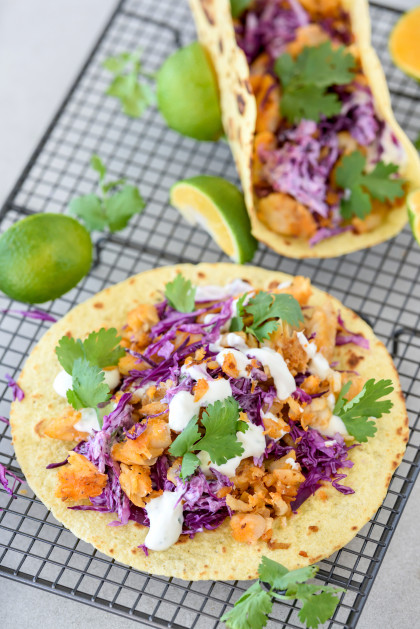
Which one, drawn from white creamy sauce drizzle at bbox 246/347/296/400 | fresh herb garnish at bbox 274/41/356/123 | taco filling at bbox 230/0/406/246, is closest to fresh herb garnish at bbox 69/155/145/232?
taco filling at bbox 230/0/406/246

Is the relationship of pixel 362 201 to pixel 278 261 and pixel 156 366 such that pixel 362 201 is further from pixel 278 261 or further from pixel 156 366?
pixel 156 366

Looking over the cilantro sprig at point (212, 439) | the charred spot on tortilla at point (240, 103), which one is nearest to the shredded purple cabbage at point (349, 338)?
the cilantro sprig at point (212, 439)

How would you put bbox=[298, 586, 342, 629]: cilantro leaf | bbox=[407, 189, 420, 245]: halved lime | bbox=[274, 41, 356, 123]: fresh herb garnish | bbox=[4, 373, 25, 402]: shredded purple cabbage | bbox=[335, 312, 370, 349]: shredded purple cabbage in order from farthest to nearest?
bbox=[274, 41, 356, 123]: fresh herb garnish < bbox=[407, 189, 420, 245]: halved lime < bbox=[335, 312, 370, 349]: shredded purple cabbage < bbox=[4, 373, 25, 402]: shredded purple cabbage < bbox=[298, 586, 342, 629]: cilantro leaf

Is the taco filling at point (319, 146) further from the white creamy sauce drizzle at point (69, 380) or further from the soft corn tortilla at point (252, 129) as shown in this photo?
the white creamy sauce drizzle at point (69, 380)

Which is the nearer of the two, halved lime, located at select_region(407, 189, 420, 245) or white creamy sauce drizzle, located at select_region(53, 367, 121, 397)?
white creamy sauce drizzle, located at select_region(53, 367, 121, 397)

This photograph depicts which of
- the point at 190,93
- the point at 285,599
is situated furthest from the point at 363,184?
the point at 285,599

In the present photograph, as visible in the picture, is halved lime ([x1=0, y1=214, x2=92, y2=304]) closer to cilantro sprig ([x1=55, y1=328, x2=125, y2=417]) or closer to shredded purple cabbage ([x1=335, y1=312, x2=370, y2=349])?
cilantro sprig ([x1=55, y1=328, x2=125, y2=417])

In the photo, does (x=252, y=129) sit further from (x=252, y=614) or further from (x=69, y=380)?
(x=252, y=614)
